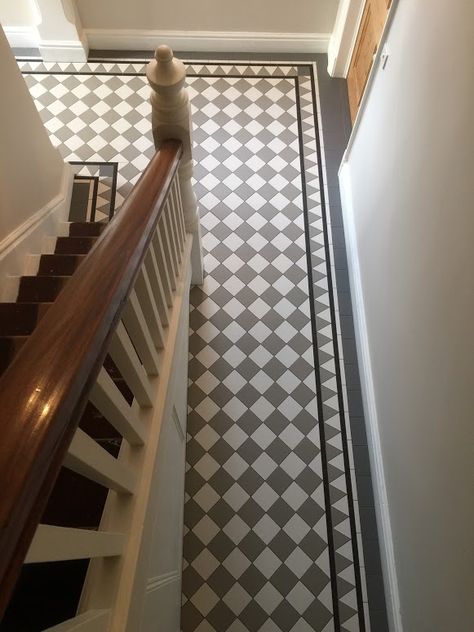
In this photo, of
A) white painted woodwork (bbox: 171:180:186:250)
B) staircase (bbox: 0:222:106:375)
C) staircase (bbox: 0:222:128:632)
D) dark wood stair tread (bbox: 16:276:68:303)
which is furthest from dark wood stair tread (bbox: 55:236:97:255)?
staircase (bbox: 0:222:128:632)

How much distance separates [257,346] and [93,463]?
177 cm

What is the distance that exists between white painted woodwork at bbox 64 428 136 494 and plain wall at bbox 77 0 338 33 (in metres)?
3.24

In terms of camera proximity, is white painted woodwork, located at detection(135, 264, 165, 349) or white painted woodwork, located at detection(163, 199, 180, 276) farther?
white painted woodwork, located at detection(163, 199, 180, 276)

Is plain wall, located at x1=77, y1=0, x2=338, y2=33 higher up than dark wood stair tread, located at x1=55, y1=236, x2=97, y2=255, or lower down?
higher up

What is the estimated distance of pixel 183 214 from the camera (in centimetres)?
214

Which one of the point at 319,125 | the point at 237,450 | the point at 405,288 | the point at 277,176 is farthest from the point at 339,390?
the point at 319,125

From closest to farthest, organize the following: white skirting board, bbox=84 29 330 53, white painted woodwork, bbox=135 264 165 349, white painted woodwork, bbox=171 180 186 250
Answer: white painted woodwork, bbox=135 264 165 349, white painted woodwork, bbox=171 180 186 250, white skirting board, bbox=84 29 330 53

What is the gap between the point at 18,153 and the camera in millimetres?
2180

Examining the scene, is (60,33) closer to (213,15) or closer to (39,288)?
→ (213,15)

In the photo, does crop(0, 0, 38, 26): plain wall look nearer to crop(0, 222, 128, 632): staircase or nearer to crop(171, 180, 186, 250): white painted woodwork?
crop(171, 180, 186, 250): white painted woodwork

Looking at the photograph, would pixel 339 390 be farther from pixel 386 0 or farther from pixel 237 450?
pixel 386 0

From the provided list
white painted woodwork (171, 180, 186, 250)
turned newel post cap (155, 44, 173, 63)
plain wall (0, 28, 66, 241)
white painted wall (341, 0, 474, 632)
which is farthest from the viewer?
plain wall (0, 28, 66, 241)

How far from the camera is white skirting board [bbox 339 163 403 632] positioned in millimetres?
1950

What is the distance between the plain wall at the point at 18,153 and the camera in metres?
2.06
